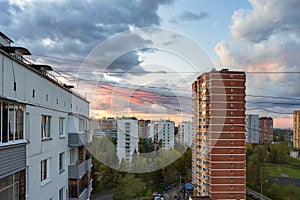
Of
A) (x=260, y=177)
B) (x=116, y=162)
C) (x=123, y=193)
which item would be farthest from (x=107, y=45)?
(x=260, y=177)

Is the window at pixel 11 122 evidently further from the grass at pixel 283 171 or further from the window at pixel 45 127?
the grass at pixel 283 171

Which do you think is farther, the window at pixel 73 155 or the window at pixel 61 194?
the window at pixel 73 155

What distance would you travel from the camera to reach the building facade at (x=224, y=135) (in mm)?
14945

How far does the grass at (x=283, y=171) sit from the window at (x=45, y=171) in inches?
883

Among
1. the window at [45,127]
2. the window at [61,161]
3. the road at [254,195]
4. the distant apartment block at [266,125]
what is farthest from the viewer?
the distant apartment block at [266,125]

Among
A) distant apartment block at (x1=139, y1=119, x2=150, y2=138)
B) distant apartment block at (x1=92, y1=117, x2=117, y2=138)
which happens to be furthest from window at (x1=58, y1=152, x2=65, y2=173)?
distant apartment block at (x1=139, y1=119, x2=150, y2=138)

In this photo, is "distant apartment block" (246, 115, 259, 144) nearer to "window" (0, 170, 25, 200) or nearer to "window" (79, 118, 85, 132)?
"window" (79, 118, 85, 132)

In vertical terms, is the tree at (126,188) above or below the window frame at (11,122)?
below

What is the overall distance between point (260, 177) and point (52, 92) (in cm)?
1851

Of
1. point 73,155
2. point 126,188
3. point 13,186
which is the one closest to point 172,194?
point 126,188

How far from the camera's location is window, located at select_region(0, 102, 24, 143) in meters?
2.53

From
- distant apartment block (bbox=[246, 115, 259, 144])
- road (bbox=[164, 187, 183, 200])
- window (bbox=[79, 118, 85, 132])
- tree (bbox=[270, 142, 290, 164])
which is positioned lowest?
road (bbox=[164, 187, 183, 200])

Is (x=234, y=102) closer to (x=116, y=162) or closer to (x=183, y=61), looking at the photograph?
(x=116, y=162)

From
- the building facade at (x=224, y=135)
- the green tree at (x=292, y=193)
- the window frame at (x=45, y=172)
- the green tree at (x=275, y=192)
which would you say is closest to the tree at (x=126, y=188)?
the building facade at (x=224, y=135)
